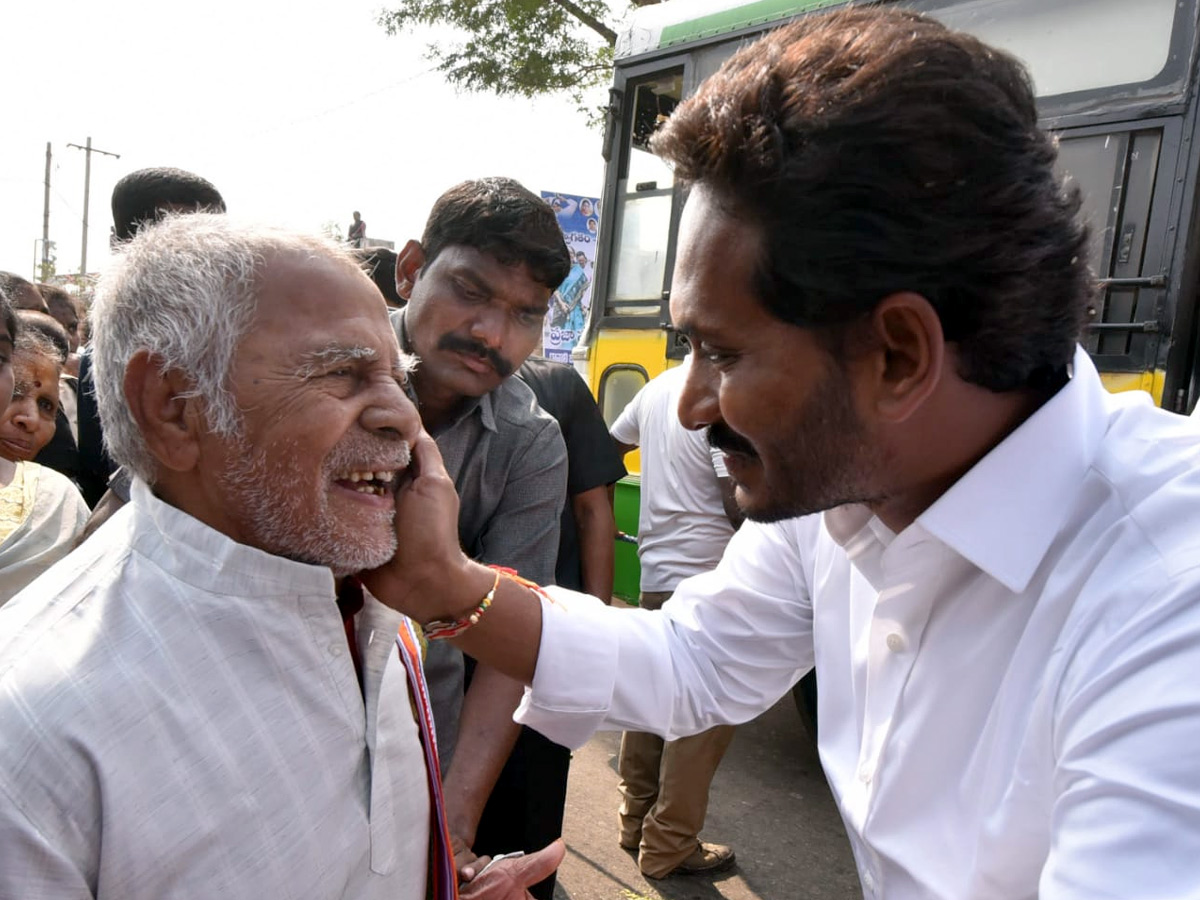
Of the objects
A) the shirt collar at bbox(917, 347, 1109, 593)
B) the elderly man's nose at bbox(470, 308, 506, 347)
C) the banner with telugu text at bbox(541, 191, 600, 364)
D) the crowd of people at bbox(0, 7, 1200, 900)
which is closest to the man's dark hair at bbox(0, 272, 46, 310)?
the elderly man's nose at bbox(470, 308, 506, 347)

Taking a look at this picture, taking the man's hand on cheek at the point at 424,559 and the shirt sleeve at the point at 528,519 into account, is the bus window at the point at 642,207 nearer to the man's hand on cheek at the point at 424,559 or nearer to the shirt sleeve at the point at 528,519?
the shirt sleeve at the point at 528,519

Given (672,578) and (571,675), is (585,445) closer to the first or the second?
(571,675)

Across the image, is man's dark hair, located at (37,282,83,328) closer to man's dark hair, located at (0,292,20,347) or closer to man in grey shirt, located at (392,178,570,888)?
man's dark hair, located at (0,292,20,347)

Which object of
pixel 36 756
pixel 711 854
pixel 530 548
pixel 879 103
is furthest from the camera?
pixel 711 854

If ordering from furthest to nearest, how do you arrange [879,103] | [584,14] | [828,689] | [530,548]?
[584,14] < [530,548] < [828,689] < [879,103]

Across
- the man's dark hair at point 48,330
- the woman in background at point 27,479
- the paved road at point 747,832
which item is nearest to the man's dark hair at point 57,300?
the man's dark hair at point 48,330

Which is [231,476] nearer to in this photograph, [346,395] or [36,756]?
[346,395]

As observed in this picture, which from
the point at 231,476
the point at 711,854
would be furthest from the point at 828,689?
the point at 711,854

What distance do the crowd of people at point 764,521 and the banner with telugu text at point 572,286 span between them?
693cm

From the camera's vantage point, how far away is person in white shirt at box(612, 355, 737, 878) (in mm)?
3645

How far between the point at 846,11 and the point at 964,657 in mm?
950

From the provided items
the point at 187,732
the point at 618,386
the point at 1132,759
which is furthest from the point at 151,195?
the point at 618,386

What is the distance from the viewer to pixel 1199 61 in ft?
11.0

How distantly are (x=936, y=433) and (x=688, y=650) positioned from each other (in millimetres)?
711
